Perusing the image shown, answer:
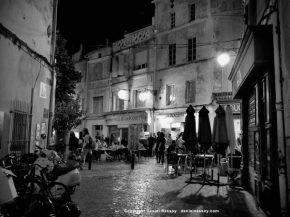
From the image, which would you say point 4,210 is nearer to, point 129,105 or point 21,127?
point 21,127

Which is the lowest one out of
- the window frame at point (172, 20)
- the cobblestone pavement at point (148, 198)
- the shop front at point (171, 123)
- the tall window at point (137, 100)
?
the cobblestone pavement at point (148, 198)

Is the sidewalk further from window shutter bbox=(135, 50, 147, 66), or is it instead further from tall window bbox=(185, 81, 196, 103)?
window shutter bbox=(135, 50, 147, 66)

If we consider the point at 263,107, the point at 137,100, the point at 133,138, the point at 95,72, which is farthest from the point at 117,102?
the point at 263,107

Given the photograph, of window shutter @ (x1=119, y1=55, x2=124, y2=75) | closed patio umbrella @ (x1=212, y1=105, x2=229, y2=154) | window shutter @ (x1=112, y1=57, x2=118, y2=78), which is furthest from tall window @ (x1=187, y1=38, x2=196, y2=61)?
closed patio umbrella @ (x1=212, y1=105, x2=229, y2=154)

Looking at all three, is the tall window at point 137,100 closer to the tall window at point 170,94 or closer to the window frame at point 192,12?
the tall window at point 170,94

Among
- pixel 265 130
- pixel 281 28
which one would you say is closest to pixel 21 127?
pixel 265 130

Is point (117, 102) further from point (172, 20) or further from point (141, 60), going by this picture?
point (172, 20)

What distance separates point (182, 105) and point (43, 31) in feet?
45.1

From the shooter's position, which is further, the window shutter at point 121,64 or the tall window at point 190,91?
the window shutter at point 121,64

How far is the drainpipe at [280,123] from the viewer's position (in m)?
5.36

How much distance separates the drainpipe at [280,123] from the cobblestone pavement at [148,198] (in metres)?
1.41

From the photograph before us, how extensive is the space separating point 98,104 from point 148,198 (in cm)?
2486

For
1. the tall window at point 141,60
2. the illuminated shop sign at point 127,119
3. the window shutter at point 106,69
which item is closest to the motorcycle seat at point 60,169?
the illuminated shop sign at point 127,119

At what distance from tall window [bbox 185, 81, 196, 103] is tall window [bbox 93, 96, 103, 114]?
11.1 meters
